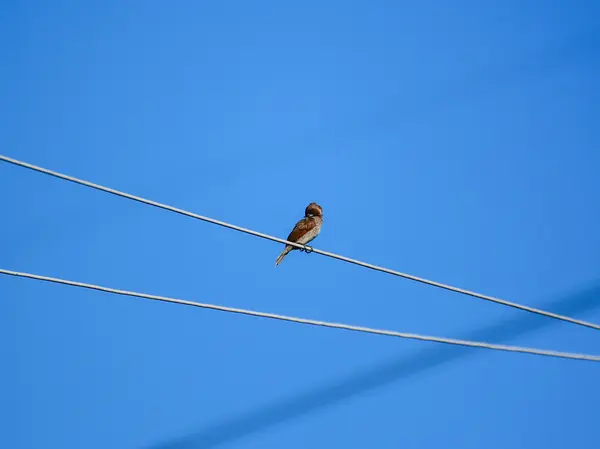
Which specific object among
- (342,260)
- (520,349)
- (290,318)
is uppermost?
(342,260)

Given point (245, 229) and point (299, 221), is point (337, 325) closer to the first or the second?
point (245, 229)

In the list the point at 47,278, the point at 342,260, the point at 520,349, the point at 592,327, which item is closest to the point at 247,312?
the point at 342,260

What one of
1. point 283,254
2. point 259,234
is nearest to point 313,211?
point 283,254

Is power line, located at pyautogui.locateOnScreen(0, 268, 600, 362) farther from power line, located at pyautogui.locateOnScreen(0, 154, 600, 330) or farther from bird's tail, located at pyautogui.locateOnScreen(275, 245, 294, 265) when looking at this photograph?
bird's tail, located at pyautogui.locateOnScreen(275, 245, 294, 265)

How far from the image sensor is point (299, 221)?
1435 centimetres

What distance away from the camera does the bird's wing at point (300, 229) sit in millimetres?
14117

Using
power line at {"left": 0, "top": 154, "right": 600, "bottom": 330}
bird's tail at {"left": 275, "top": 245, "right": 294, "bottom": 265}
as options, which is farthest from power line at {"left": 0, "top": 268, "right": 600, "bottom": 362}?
bird's tail at {"left": 275, "top": 245, "right": 294, "bottom": 265}

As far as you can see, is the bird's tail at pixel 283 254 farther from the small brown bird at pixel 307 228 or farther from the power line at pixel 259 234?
the power line at pixel 259 234

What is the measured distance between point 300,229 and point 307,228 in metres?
0.10

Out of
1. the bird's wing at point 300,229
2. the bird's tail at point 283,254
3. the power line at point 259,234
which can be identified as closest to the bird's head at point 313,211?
the bird's wing at point 300,229

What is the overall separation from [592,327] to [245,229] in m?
3.03

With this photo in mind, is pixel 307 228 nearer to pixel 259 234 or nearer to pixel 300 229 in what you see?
pixel 300 229

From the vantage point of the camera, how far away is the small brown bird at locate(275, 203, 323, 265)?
46.2 ft

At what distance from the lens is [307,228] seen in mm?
14148
